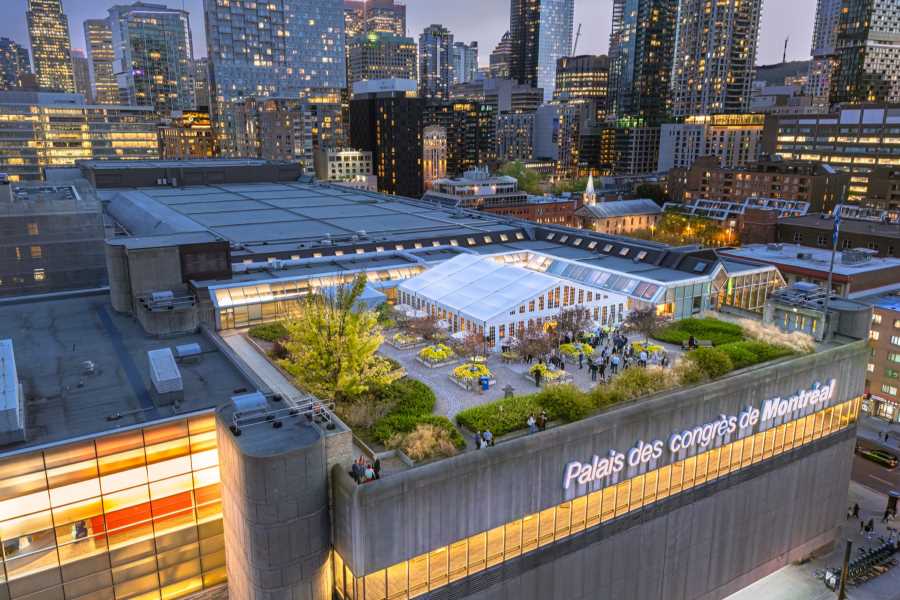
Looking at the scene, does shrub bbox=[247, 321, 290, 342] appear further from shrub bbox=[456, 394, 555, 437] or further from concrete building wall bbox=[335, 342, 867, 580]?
concrete building wall bbox=[335, 342, 867, 580]

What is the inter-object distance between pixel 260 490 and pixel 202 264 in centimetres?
2653

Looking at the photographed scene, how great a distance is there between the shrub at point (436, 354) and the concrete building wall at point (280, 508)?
13.6 metres

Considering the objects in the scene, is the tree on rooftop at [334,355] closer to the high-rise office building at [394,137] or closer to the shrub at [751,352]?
the shrub at [751,352]

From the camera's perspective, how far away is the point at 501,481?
25922 millimetres

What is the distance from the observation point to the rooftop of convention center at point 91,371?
2775 centimetres

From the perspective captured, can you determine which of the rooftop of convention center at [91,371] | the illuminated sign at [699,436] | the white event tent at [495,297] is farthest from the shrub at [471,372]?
the rooftop of convention center at [91,371]

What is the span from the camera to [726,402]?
33.2 m

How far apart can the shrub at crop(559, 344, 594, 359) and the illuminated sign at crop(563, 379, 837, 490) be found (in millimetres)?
8547

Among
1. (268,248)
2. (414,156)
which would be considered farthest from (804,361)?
(414,156)

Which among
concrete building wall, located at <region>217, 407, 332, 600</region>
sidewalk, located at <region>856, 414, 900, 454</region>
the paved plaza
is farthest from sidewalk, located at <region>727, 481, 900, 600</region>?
concrete building wall, located at <region>217, 407, 332, 600</region>

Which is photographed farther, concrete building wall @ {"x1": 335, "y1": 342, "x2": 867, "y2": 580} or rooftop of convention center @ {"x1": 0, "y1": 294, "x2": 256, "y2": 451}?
rooftop of convention center @ {"x1": 0, "y1": 294, "x2": 256, "y2": 451}

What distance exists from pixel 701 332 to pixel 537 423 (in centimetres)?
2033

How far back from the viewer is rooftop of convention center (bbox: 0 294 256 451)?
27.8 meters

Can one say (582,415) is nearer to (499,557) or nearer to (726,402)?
(499,557)
